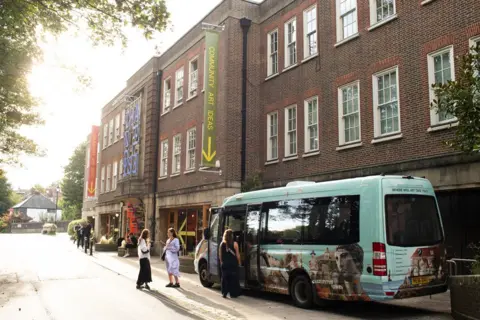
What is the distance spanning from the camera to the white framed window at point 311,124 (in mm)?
16828

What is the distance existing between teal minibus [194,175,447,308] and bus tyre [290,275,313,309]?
0.02 metres

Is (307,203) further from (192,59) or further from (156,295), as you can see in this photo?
(192,59)

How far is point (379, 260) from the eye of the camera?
841 cm

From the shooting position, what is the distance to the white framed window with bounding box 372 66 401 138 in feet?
44.9

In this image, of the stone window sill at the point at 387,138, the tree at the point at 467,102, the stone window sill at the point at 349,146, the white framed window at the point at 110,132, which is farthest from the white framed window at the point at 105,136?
the tree at the point at 467,102

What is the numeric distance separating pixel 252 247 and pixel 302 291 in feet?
6.66

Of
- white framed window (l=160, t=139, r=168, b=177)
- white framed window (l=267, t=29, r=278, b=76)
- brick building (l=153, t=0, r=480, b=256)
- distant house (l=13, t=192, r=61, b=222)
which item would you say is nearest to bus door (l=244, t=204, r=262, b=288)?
brick building (l=153, t=0, r=480, b=256)

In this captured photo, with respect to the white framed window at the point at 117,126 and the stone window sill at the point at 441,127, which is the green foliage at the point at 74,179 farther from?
the stone window sill at the point at 441,127

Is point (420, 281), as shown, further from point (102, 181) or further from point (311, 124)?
point (102, 181)

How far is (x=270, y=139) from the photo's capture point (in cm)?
1945

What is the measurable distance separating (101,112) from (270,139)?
2592cm

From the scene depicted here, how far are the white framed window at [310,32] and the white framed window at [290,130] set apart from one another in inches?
84.8

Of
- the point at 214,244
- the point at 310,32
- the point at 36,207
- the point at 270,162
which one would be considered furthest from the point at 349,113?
the point at 36,207

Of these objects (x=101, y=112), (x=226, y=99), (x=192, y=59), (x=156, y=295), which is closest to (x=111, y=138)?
(x=101, y=112)
